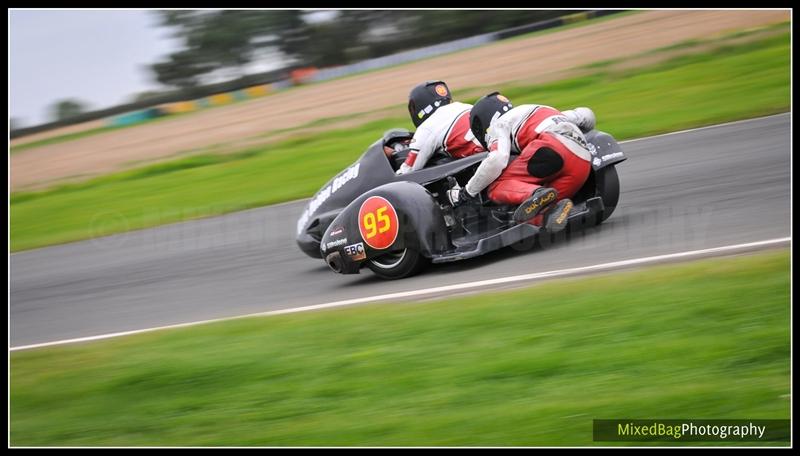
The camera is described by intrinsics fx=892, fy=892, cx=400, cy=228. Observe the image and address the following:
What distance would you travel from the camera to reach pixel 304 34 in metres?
38.4

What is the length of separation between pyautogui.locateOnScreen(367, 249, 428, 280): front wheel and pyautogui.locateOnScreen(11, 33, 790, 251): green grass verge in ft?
17.0

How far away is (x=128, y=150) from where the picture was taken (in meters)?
22.1

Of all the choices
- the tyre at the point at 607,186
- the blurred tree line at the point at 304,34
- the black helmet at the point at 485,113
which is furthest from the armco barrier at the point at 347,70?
the black helmet at the point at 485,113

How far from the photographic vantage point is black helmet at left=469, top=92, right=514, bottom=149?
6953mm

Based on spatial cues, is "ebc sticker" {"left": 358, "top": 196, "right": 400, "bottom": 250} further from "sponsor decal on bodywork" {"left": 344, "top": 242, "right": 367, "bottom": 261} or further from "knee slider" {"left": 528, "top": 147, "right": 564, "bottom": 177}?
"knee slider" {"left": 528, "top": 147, "right": 564, "bottom": 177}

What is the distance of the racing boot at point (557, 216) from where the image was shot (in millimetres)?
6781

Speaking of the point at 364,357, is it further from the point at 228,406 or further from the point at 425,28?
the point at 425,28

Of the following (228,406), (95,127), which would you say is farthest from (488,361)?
(95,127)

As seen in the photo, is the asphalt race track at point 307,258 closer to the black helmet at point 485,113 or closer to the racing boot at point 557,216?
the racing boot at point 557,216

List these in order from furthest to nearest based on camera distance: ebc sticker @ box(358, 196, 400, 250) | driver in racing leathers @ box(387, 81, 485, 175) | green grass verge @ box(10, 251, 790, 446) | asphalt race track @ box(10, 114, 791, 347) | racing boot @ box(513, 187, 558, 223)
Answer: driver in racing leathers @ box(387, 81, 485, 175)
asphalt race track @ box(10, 114, 791, 347)
ebc sticker @ box(358, 196, 400, 250)
racing boot @ box(513, 187, 558, 223)
green grass verge @ box(10, 251, 790, 446)

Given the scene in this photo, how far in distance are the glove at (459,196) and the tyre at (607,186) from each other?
40.5 inches

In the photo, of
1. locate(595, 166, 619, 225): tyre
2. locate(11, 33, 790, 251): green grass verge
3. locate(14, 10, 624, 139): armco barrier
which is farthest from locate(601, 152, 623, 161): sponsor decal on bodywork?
locate(14, 10, 624, 139): armco barrier

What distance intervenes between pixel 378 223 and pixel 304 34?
32892 millimetres

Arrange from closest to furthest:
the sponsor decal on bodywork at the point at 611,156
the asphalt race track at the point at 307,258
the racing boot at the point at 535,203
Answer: the racing boot at the point at 535,203 → the asphalt race track at the point at 307,258 → the sponsor decal on bodywork at the point at 611,156
